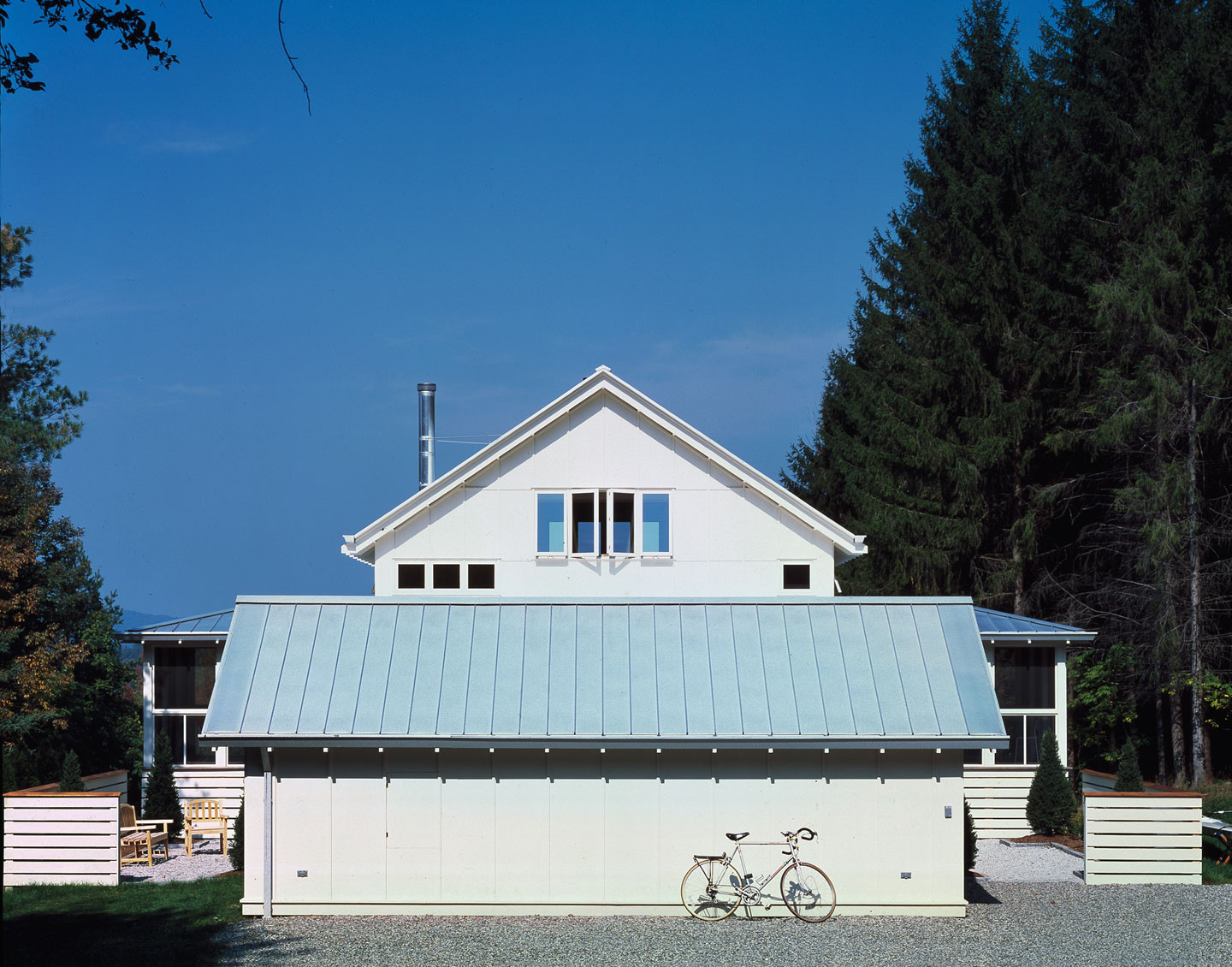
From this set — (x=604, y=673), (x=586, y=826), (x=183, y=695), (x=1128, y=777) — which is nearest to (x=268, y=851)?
(x=586, y=826)

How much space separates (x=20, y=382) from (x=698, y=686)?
29097 millimetres

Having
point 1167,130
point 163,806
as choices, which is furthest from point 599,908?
point 1167,130

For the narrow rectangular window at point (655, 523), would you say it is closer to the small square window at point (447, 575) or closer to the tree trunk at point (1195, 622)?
the small square window at point (447, 575)

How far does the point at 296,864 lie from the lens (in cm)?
1467

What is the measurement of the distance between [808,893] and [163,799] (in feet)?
42.9

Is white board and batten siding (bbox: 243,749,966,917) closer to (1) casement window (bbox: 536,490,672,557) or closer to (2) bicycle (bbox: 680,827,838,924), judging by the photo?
(2) bicycle (bbox: 680,827,838,924)

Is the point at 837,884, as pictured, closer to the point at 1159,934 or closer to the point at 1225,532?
the point at 1159,934

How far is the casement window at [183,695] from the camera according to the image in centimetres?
2327

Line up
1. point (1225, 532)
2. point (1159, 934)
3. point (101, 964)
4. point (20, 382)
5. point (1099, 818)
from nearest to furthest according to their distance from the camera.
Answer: point (101, 964) < point (1159, 934) < point (1099, 818) < point (1225, 532) < point (20, 382)

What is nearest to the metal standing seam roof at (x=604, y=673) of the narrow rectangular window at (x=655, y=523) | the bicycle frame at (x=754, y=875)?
the bicycle frame at (x=754, y=875)

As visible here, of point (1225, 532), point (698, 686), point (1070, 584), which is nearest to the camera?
point (698, 686)

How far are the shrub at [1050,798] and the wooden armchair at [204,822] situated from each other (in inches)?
563

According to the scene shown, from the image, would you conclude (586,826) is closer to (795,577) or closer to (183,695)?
(795,577)

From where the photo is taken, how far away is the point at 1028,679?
23031 mm
